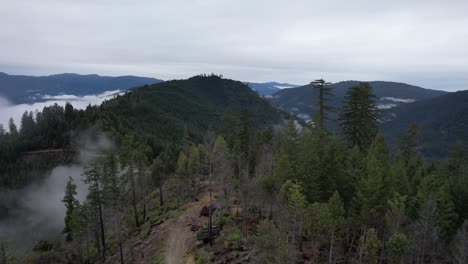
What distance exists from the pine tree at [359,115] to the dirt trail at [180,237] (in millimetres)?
24341

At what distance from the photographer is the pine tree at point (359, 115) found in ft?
157

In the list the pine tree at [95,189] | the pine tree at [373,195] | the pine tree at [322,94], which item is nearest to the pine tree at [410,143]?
the pine tree at [322,94]

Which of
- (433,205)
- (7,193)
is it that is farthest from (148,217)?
(7,193)

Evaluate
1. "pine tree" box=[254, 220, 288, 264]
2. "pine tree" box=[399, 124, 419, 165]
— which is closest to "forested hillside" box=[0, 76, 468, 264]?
"pine tree" box=[254, 220, 288, 264]

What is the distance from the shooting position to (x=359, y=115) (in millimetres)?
48156

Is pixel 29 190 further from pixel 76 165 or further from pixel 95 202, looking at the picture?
pixel 95 202

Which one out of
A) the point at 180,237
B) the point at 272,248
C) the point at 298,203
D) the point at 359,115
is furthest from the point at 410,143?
the point at 272,248

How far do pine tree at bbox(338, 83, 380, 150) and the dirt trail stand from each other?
79.9ft

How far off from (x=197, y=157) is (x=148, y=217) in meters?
13.2

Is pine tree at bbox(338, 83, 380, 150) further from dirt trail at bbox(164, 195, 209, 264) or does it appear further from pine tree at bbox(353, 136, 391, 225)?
dirt trail at bbox(164, 195, 209, 264)

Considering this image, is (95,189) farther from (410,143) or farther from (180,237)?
(410,143)

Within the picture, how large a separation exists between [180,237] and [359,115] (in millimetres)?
28656

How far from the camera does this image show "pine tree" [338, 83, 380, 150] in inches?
1886

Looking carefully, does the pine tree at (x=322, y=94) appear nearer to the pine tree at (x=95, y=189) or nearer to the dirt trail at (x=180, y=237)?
the dirt trail at (x=180, y=237)
